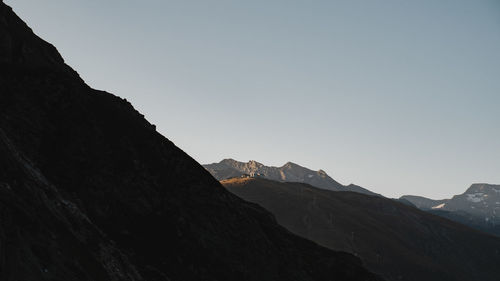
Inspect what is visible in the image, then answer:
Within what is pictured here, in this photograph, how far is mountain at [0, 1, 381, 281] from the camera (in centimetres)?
1739

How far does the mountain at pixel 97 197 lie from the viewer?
17.4m

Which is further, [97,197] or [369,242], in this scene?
[369,242]

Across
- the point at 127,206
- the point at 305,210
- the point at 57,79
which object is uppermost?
the point at 305,210

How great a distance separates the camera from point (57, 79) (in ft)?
111

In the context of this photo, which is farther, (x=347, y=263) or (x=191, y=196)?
(x=347, y=263)

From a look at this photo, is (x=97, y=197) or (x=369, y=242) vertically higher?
(x=369, y=242)

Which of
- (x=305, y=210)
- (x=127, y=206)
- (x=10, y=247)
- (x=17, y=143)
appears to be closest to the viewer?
(x=10, y=247)

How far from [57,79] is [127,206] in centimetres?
1390

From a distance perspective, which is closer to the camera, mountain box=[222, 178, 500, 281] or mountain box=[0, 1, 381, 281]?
mountain box=[0, 1, 381, 281]

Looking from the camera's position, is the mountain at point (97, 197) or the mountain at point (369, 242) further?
the mountain at point (369, 242)

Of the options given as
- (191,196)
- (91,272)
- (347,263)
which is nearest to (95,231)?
(91,272)

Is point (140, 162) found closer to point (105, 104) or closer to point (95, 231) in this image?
point (105, 104)

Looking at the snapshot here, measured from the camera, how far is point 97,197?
28.0m

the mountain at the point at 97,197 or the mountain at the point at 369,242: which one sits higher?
the mountain at the point at 369,242
